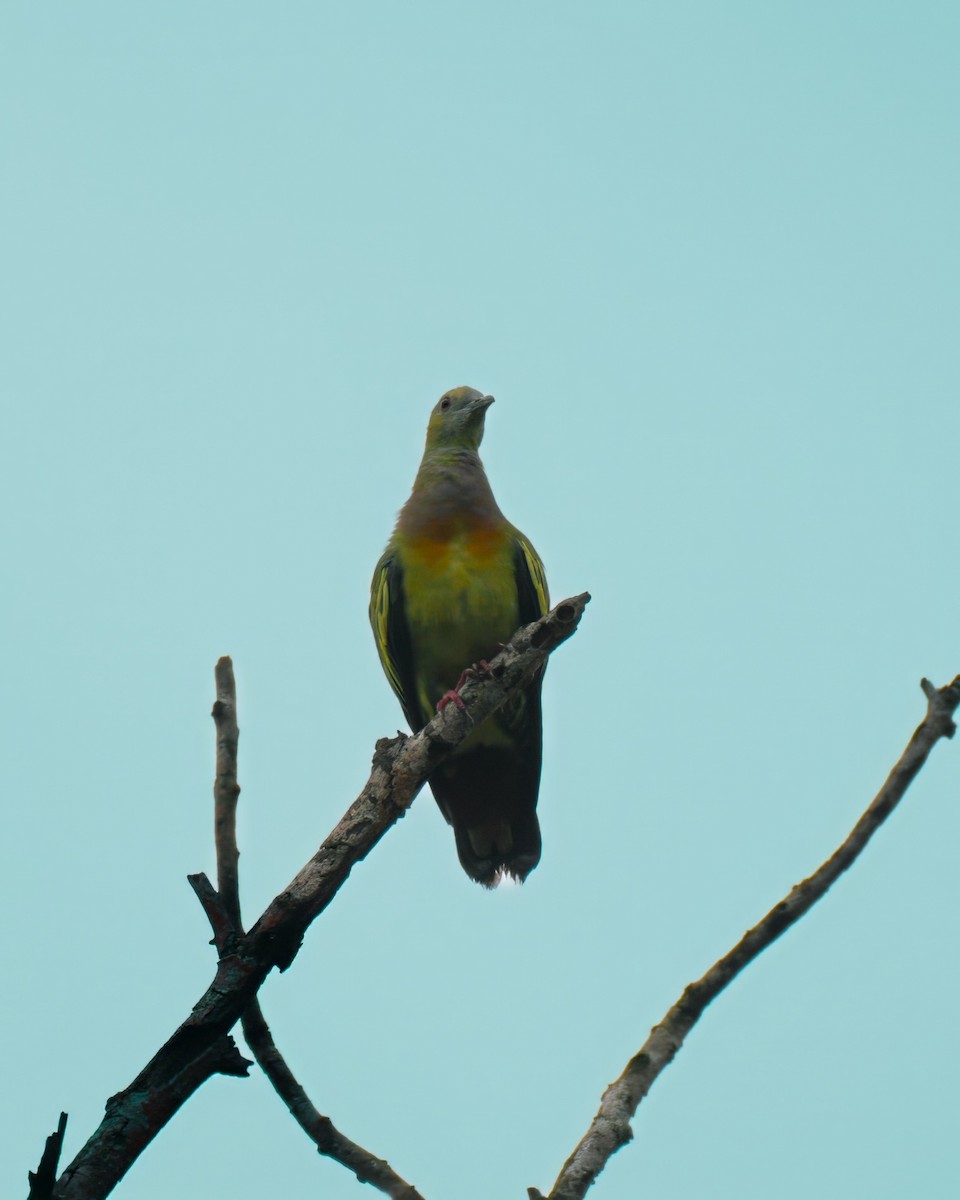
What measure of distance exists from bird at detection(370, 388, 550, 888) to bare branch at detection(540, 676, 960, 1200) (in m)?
3.40

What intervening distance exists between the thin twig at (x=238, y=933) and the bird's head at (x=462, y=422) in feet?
12.7

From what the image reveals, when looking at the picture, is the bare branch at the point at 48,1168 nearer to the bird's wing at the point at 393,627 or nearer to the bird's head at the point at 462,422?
the bird's wing at the point at 393,627

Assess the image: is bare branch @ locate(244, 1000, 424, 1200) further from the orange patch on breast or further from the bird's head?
the bird's head

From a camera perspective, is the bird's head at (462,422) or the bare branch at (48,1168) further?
the bird's head at (462,422)

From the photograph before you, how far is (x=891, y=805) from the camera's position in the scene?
3.46m

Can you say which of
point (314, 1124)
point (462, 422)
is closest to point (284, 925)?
point (314, 1124)

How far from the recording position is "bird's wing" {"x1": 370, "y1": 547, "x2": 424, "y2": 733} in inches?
287

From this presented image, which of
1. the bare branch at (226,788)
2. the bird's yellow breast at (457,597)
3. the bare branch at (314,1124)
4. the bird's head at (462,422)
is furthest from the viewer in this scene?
the bird's head at (462,422)

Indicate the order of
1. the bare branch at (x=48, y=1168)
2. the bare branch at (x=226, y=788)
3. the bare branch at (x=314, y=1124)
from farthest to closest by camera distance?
1. the bare branch at (x=226, y=788)
2. the bare branch at (x=314, y=1124)
3. the bare branch at (x=48, y=1168)

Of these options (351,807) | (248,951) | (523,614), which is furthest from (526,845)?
(248,951)

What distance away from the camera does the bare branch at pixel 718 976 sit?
3.44m

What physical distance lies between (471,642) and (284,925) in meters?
3.28

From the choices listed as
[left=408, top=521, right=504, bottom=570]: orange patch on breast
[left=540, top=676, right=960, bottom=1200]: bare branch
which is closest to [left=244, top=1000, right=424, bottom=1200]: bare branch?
[left=540, top=676, right=960, bottom=1200]: bare branch

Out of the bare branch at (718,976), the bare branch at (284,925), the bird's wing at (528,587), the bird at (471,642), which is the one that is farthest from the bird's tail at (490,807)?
the bare branch at (718,976)
